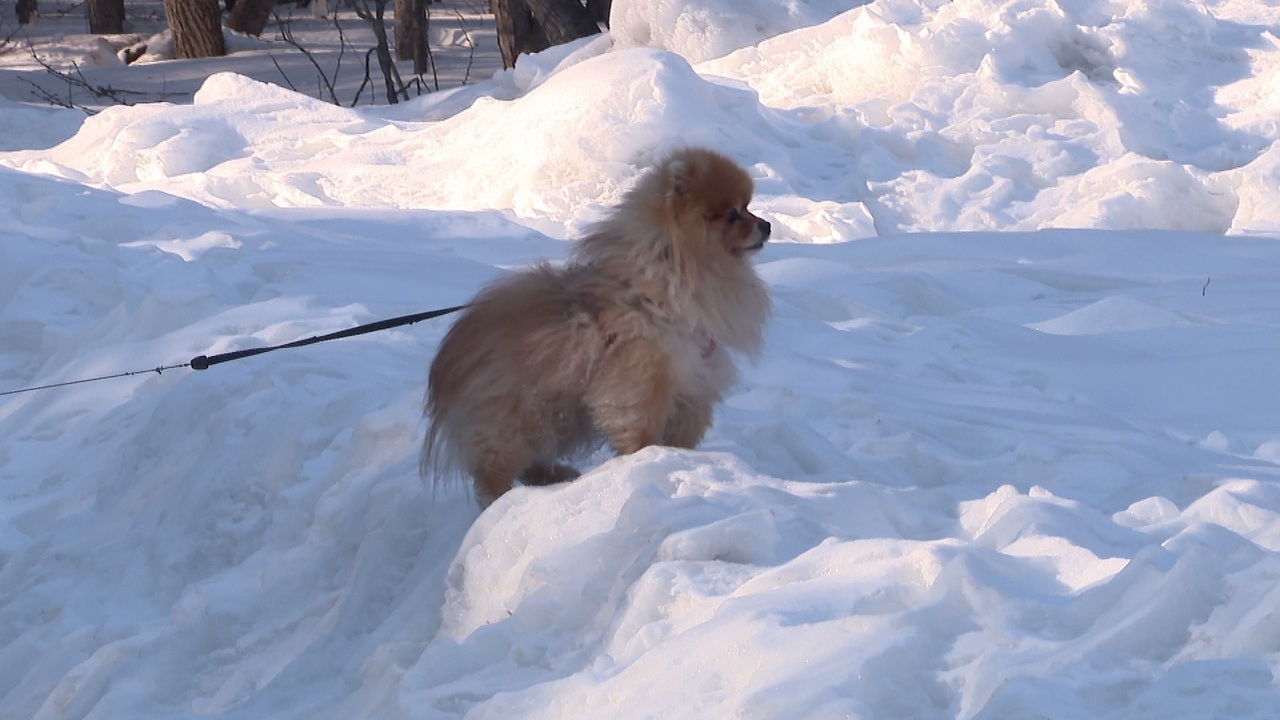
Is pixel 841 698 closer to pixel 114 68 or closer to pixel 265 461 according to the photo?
pixel 265 461

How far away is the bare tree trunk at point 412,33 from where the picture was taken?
18812 millimetres

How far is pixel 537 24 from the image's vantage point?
1709 centimetres

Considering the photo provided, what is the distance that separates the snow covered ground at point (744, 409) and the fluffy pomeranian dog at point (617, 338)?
0.22 m

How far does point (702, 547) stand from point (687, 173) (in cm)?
133

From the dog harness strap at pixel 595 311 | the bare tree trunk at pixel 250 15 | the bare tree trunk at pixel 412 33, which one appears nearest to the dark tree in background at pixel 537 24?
the bare tree trunk at pixel 412 33

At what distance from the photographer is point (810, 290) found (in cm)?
782

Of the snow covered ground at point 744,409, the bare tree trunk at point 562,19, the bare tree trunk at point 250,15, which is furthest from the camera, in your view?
the bare tree trunk at point 250,15

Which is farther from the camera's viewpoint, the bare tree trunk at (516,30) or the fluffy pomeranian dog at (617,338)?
the bare tree trunk at (516,30)

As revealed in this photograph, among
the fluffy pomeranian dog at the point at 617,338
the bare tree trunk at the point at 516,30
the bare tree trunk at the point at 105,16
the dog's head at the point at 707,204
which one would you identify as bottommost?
the bare tree trunk at the point at 105,16

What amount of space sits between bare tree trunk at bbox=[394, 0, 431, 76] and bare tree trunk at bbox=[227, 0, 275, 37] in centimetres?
317

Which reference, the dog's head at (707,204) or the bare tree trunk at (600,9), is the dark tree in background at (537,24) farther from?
the dog's head at (707,204)

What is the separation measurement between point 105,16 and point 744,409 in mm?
20500

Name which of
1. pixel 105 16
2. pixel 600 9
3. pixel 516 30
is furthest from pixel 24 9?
pixel 516 30

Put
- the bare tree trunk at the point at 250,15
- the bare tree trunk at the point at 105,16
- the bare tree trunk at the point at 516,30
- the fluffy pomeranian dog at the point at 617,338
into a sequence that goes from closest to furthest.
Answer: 1. the fluffy pomeranian dog at the point at 617,338
2. the bare tree trunk at the point at 516,30
3. the bare tree trunk at the point at 250,15
4. the bare tree trunk at the point at 105,16
